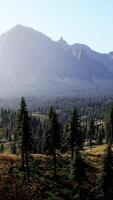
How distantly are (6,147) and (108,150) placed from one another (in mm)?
109842

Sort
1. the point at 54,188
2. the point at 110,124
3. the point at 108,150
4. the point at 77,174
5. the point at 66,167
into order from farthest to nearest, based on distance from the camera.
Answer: the point at 110,124 → the point at 66,167 → the point at 54,188 → the point at 77,174 → the point at 108,150

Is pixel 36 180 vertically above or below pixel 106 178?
below

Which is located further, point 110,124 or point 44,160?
point 110,124

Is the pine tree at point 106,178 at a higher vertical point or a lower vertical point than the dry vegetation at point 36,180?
higher

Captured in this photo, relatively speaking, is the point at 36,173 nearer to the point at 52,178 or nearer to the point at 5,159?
the point at 52,178

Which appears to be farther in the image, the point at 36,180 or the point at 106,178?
the point at 36,180

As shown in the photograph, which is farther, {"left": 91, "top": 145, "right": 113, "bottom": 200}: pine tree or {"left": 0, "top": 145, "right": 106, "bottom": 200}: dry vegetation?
{"left": 0, "top": 145, "right": 106, "bottom": 200}: dry vegetation

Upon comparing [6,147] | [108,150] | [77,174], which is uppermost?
[108,150]

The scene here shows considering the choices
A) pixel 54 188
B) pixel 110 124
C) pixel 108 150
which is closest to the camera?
pixel 108 150

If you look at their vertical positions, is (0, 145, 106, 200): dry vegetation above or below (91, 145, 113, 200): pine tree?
below

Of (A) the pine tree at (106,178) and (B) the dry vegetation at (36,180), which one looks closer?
(A) the pine tree at (106,178)

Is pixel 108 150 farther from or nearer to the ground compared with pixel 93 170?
farther from the ground

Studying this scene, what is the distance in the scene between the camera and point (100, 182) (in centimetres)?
5972

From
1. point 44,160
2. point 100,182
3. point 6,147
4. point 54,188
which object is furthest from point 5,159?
point 6,147
